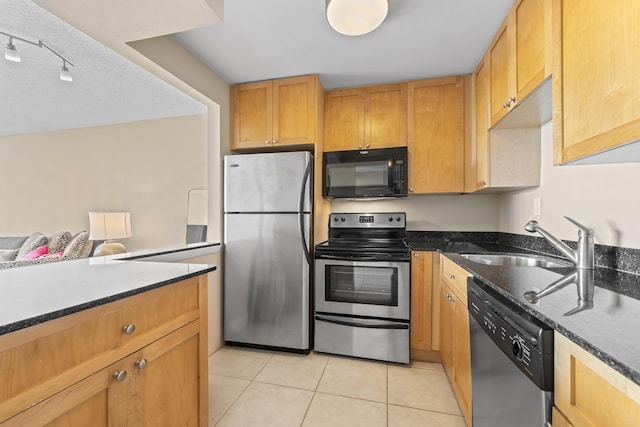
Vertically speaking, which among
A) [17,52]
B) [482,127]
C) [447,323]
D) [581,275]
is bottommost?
[447,323]

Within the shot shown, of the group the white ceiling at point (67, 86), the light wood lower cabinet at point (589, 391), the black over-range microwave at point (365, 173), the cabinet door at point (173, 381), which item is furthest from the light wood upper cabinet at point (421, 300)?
the white ceiling at point (67, 86)

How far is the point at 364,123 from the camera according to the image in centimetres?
258

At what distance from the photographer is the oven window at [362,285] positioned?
2148 mm

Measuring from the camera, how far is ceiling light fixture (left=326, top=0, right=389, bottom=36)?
4.82 ft

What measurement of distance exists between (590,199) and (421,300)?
1219 mm

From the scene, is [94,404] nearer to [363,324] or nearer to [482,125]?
[363,324]

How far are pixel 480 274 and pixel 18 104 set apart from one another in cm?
422

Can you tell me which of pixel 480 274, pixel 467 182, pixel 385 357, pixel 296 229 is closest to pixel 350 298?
pixel 385 357

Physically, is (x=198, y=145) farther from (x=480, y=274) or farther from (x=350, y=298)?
(x=480, y=274)

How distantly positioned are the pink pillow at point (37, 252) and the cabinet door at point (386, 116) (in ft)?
9.13

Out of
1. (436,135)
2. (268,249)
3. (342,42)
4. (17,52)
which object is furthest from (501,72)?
(17,52)

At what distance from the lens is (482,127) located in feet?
6.93

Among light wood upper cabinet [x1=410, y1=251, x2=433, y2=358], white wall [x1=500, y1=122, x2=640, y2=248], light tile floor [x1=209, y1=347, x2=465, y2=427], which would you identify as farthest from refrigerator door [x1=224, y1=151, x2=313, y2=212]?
white wall [x1=500, y1=122, x2=640, y2=248]

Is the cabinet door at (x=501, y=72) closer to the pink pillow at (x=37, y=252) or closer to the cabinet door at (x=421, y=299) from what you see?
the cabinet door at (x=421, y=299)
